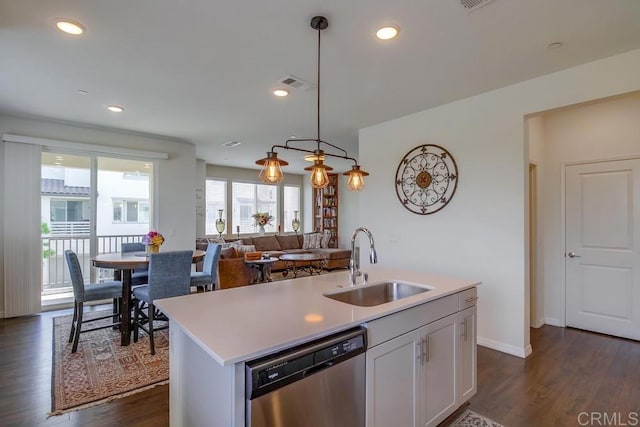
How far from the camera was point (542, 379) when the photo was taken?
105 inches

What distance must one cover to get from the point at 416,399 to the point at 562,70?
3.00 m

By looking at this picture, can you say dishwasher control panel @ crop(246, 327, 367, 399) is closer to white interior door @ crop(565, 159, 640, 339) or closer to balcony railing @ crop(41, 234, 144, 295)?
white interior door @ crop(565, 159, 640, 339)

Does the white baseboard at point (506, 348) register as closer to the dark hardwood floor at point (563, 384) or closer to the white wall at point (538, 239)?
the dark hardwood floor at point (563, 384)

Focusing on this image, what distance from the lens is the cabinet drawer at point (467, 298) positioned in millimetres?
2184

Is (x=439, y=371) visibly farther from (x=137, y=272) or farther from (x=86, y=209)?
(x=86, y=209)

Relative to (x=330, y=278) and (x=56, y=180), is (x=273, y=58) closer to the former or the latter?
(x=330, y=278)

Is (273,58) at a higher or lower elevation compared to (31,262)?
higher

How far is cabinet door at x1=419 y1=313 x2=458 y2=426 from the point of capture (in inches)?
72.7

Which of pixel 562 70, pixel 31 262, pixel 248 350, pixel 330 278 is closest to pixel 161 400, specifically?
pixel 330 278

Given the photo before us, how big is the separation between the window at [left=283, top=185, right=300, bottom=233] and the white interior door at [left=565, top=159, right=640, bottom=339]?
689cm

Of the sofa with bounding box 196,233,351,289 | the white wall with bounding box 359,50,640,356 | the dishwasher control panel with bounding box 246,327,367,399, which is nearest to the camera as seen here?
the dishwasher control panel with bounding box 246,327,367,399

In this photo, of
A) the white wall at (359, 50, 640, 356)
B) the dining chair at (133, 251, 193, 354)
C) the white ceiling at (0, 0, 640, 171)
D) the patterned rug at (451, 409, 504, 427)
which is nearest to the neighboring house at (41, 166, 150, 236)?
the white ceiling at (0, 0, 640, 171)

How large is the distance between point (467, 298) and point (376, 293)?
2.03ft

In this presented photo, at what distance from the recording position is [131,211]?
5.28m
